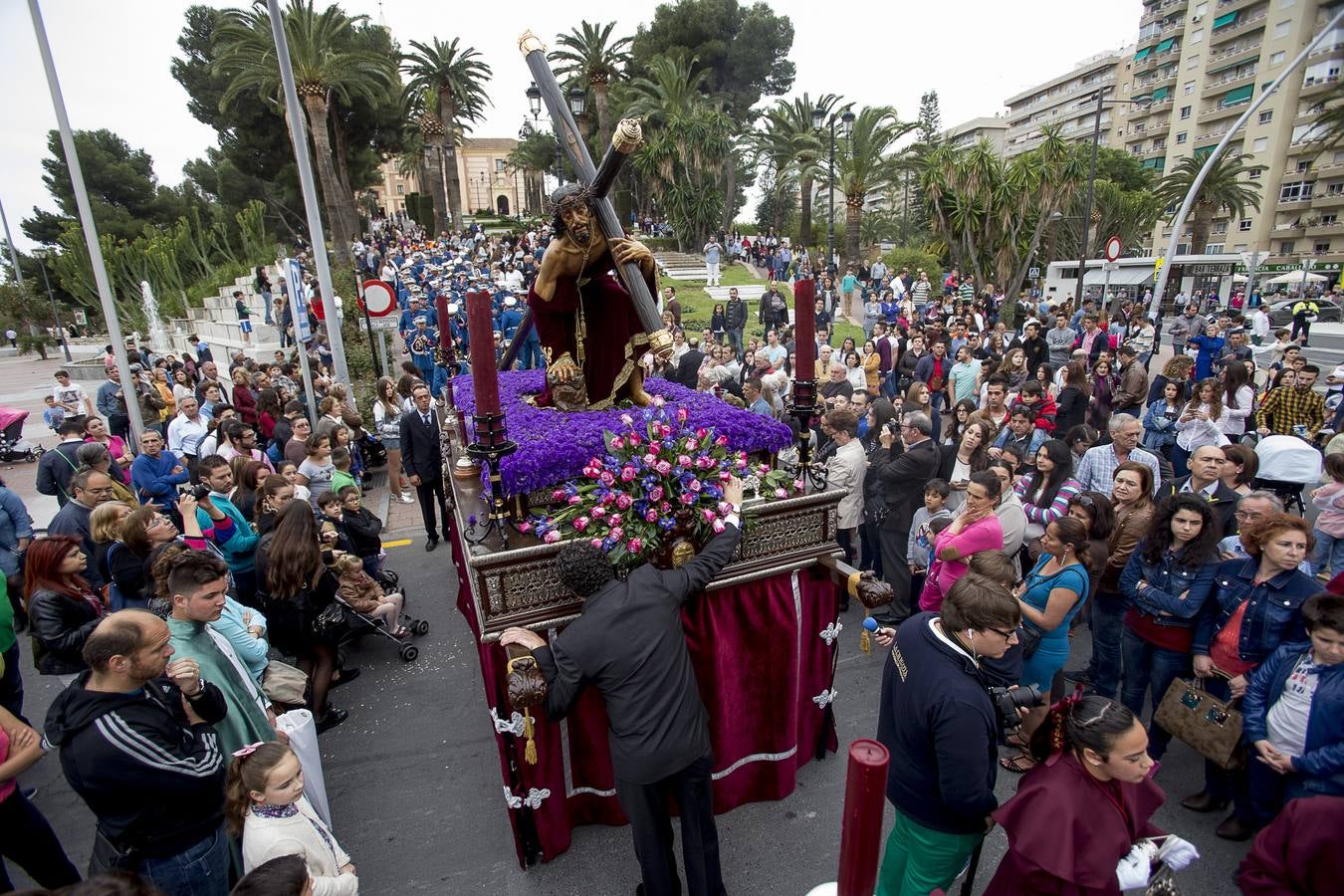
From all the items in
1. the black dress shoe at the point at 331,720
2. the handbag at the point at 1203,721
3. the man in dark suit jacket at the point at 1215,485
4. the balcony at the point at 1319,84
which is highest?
the balcony at the point at 1319,84

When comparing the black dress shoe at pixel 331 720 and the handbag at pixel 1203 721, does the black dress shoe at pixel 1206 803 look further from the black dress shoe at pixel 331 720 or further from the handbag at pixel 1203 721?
the black dress shoe at pixel 331 720

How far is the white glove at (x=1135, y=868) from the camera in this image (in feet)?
7.63

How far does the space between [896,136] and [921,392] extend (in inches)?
870

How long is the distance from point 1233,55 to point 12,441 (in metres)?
26.4

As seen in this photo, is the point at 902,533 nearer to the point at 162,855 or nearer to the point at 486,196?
the point at 162,855

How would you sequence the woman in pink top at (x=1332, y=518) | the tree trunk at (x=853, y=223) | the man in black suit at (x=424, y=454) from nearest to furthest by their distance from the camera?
the woman in pink top at (x=1332, y=518)
the man in black suit at (x=424, y=454)
the tree trunk at (x=853, y=223)

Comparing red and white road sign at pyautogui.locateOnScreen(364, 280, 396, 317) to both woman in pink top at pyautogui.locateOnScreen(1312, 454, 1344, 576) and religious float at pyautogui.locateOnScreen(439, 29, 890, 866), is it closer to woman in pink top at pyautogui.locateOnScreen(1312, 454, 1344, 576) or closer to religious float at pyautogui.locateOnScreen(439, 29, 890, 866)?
religious float at pyautogui.locateOnScreen(439, 29, 890, 866)

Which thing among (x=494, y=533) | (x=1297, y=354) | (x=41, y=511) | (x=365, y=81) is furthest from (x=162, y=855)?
(x=365, y=81)

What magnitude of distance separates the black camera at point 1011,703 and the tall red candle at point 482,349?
101 inches

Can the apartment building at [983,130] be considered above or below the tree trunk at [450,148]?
above

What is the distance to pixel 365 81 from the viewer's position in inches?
1003

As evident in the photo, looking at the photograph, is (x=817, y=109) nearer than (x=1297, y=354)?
No

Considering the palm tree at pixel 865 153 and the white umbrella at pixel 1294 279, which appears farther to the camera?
the white umbrella at pixel 1294 279

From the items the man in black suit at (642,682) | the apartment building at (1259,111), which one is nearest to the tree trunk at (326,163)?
the apartment building at (1259,111)
